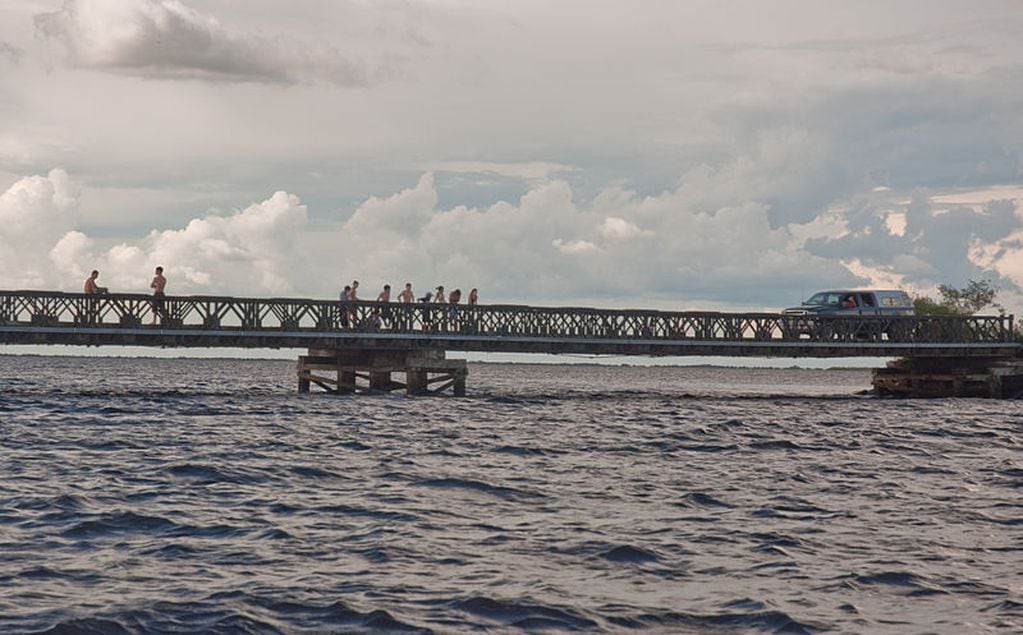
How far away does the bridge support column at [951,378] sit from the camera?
54875 mm

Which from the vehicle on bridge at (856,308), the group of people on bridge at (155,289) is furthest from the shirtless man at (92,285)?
the vehicle on bridge at (856,308)

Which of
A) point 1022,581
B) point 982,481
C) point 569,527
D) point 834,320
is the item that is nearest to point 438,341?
point 834,320

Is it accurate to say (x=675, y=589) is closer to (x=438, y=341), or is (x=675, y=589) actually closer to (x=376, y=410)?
(x=376, y=410)

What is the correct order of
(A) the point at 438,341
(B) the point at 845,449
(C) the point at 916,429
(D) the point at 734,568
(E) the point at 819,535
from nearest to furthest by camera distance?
(D) the point at 734,568
(E) the point at 819,535
(B) the point at 845,449
(C) the point at 916,429
(A) the point at 438,341

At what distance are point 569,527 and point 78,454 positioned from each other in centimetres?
1149

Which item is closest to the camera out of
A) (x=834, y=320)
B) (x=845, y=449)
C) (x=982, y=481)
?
(x=982, y=481)

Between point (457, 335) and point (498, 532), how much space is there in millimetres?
32831

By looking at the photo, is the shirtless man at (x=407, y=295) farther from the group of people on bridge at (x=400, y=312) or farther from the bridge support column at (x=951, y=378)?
the bridge support column at (x=951, y=378)

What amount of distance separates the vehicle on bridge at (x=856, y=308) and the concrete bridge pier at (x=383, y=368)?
1629 centimetres

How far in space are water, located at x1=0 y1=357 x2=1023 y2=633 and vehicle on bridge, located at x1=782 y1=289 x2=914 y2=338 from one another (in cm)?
2536

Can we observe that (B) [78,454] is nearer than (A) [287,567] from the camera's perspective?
No

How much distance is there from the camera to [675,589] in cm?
1153

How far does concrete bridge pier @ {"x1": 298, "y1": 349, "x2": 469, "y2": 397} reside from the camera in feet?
152

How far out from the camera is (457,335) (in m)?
47.1
